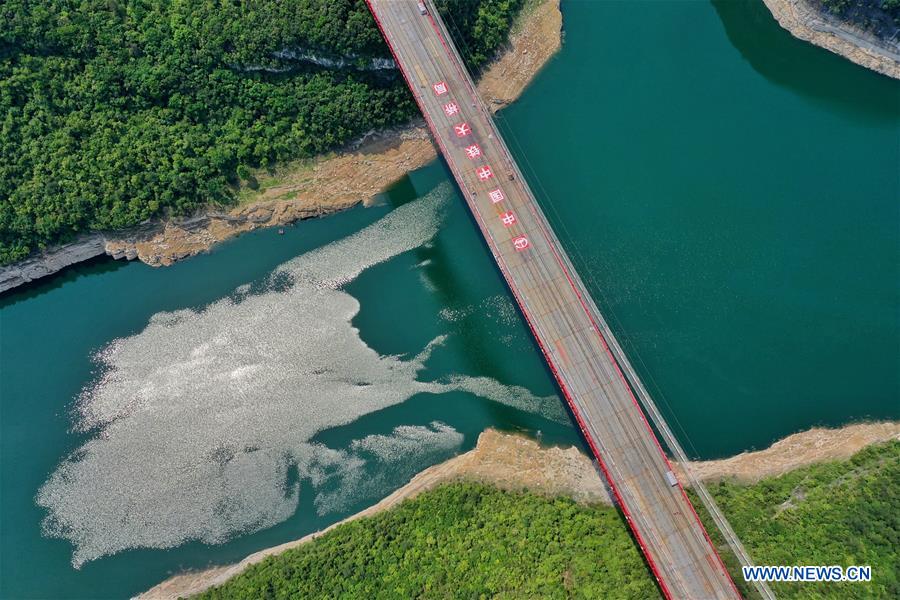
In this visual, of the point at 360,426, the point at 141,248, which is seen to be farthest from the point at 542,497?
the point at 141,248

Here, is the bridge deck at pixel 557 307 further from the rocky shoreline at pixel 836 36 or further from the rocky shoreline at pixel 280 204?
the rocky shoreline at pixel 836 36

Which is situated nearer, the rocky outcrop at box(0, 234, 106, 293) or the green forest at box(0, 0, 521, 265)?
the green forest at box(0, 0, 521, 265)

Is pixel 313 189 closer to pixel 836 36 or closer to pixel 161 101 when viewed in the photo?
pixel 161 101

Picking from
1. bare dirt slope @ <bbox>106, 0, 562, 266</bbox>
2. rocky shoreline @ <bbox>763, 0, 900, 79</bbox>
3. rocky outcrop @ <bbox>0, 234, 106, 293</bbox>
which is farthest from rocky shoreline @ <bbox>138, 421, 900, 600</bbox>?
rocky shoreline @ <bbox>763, 0, 900, 79</bbox>

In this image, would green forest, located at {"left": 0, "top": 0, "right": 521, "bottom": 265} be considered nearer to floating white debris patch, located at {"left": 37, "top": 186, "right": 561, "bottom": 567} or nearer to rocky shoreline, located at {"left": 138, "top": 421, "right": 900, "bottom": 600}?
floating white debris patch, located at {"left": 37, "top": 186, "right": 561, "bottom": 567}

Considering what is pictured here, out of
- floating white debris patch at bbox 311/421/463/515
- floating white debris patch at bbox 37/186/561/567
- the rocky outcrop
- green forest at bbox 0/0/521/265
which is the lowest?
floating white debris patch at bbox 311/421/463/515
